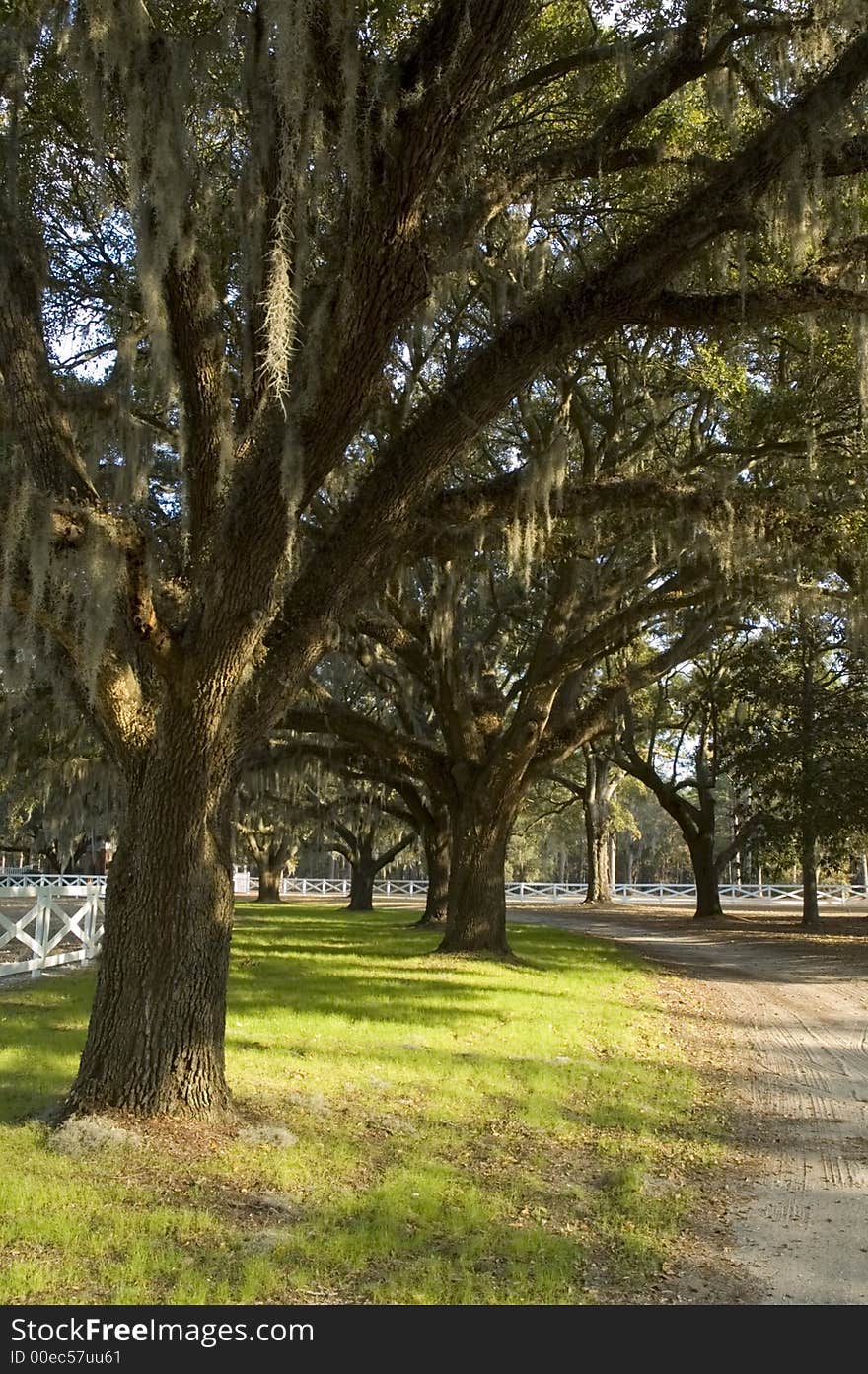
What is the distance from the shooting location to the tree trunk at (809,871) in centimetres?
2009

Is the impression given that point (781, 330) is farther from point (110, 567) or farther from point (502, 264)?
point (110, 567)

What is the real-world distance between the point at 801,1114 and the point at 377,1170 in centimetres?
292

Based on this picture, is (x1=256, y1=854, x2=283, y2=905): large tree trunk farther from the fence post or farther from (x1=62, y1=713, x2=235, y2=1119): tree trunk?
(x1=62, y1=713, x2=235, y2=1119): tree trunk

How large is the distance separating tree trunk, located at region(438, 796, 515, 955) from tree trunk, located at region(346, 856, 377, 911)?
639 inches

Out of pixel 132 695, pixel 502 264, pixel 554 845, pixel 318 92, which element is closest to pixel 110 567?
pixel 132 695

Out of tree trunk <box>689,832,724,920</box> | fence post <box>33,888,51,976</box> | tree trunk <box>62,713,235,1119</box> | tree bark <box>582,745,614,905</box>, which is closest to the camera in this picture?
tree trunk <box>62,713,235,1119</box>

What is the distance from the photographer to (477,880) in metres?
14.3

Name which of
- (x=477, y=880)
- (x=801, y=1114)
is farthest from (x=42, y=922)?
(x=801, y=1114)

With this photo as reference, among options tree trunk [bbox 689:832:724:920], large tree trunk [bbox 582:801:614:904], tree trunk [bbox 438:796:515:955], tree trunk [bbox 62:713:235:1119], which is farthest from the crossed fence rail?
tree trunk [bbox 689:832:724:920]

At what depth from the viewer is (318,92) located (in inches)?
198

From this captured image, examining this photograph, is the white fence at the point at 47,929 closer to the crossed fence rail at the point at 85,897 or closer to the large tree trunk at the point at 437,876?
the crossed fence rail at the point at 85,897

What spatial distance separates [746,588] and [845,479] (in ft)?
4.82

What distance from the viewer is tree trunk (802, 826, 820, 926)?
2009cm

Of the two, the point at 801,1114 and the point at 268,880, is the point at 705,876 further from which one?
the point at 801,1114
